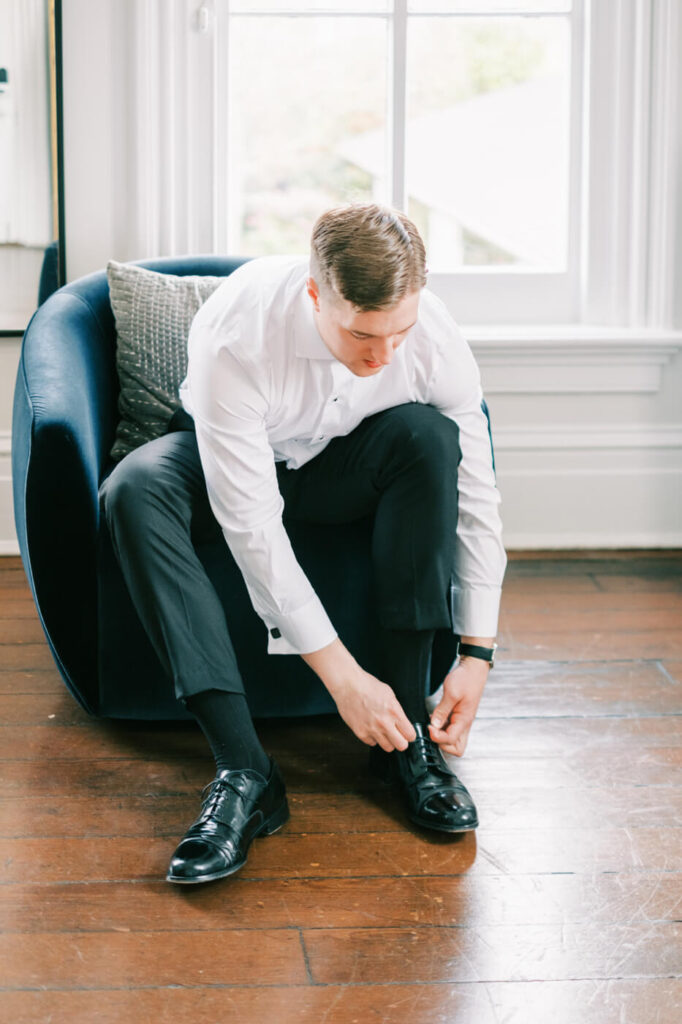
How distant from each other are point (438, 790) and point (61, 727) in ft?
2.29

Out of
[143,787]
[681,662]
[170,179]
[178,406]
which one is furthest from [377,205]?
[170,179]

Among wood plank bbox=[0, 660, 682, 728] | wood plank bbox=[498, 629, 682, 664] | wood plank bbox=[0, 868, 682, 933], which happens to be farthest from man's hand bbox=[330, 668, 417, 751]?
wood plank bbox=[498, 629, 682, 664]

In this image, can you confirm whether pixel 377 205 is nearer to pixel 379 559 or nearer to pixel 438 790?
pixel 379 559

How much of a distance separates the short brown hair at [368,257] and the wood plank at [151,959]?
2.58ft

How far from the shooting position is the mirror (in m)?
2.78

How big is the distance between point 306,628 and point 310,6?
2.07m

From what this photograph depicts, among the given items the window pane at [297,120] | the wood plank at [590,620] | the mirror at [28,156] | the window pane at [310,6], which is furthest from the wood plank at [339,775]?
the window pane at [310,6]

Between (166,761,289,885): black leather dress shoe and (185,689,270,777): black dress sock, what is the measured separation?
A: 0.05 ft

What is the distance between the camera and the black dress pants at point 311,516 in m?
1.62

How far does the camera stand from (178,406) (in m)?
2.15

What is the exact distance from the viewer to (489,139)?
3176 millimetres

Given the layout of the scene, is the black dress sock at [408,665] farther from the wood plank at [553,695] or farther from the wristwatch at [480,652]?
the wood plank at [553,695]

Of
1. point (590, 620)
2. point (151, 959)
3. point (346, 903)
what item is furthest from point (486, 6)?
point (151, 959)

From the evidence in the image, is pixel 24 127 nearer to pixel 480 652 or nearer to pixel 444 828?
pixel 480 652
